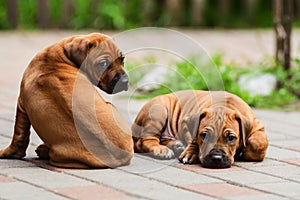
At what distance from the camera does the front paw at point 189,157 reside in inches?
216

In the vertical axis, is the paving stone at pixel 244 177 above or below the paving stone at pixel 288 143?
above

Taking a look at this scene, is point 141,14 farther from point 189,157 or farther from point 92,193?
point 92,193

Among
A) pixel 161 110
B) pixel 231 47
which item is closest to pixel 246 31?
pixel 231 47

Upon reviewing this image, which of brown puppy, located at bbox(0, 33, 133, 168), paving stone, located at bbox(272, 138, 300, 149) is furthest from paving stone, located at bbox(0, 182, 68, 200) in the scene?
paving stone, located at bbox(272, 138, 300, 149)

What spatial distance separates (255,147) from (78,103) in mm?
1240

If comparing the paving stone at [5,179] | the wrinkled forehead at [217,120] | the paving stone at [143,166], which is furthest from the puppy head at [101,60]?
the paving stone at [5,179]

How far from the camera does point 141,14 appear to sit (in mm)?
14297

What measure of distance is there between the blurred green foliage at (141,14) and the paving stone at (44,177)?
856 cm

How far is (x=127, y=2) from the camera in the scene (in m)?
14.3

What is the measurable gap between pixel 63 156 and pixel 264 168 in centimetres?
131

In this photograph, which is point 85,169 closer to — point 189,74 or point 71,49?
point 71,49

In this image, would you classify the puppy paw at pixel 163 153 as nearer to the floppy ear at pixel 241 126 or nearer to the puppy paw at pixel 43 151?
the floppy ear at pixel 241 126

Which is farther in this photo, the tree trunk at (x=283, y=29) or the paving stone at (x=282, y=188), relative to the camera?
the tree trunk at (x=283, y=29)

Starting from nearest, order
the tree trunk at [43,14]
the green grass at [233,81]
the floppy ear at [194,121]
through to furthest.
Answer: the floppy ear at [194,121]
the green grass at [233,81]
the tree trunk at [43,14]
